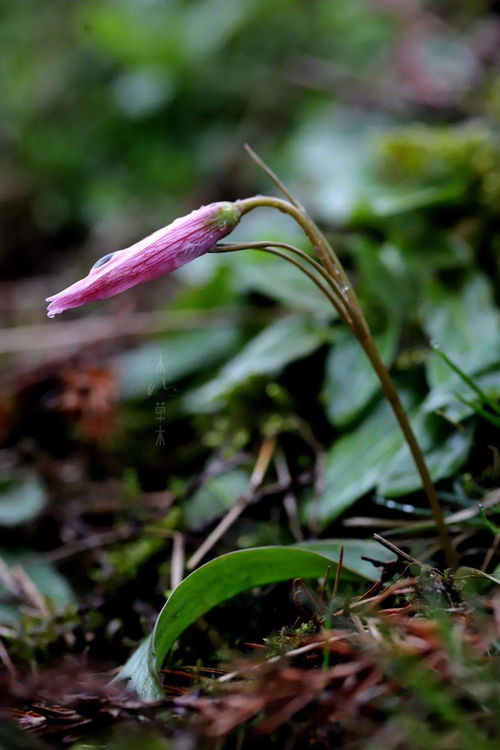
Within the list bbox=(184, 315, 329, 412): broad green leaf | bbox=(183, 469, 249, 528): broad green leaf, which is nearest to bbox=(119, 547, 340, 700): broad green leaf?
bbox=(183, 469, 249, 528): broad green leaf

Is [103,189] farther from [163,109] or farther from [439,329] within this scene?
[439,329]

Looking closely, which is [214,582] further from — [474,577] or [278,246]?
[278,246]

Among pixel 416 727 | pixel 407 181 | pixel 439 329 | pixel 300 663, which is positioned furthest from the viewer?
pixel 407 181

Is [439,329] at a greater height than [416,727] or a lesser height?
lesser

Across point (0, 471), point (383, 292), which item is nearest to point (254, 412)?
point (383, 292)

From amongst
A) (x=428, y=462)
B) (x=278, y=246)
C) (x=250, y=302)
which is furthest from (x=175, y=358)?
(x=278, y=246)

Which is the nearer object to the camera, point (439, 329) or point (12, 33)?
point (439, 329)

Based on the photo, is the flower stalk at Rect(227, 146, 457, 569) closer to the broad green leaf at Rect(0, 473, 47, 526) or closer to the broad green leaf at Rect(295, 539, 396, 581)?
the broad green leaf at Rect(295, 539, 396, 581)
